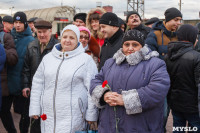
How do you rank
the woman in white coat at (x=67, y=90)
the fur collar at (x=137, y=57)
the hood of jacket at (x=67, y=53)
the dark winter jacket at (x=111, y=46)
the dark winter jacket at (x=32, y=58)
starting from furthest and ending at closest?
the dark winter jacket at (x=32, y=58)
the dark winter jacket at (x=111, y=46)
the hood of jacket at (x=67, y=53)
the woman in white coat at (x=67, y=90)
the fur collar at (x=137, y=57)

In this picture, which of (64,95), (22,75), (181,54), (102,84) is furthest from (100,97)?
(22,75)

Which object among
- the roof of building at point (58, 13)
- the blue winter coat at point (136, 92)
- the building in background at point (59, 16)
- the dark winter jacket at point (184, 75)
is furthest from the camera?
the roof of building at point (58, 13)

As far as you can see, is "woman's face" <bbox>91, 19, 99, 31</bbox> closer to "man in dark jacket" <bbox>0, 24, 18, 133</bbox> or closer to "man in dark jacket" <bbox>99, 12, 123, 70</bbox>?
"man in dark jacket" <bbox>99, 12, 123, 70</bbox>

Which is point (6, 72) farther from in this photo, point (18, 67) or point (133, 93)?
point (133, 93)

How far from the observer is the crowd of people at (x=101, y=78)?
2316 millimetres

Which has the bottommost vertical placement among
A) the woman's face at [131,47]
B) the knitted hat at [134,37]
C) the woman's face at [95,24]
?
the woman's face at [131,47]

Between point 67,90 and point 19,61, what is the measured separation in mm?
1660

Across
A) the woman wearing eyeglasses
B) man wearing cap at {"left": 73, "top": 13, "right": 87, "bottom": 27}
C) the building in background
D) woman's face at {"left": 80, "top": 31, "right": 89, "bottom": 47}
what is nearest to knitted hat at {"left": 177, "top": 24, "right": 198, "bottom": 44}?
the woman wearing eyeglasses

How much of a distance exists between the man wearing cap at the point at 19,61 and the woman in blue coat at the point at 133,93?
6.35 ft

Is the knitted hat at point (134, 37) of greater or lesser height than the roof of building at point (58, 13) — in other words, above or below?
below

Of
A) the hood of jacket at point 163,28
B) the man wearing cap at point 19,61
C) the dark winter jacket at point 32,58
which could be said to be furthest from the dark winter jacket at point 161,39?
the man wearing cap at point 19,61

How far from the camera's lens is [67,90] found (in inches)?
108

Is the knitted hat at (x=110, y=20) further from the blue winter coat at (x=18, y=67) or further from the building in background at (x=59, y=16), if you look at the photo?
the building in background at (x=59, y=16)

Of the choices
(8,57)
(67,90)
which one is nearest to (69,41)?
(67,90)
